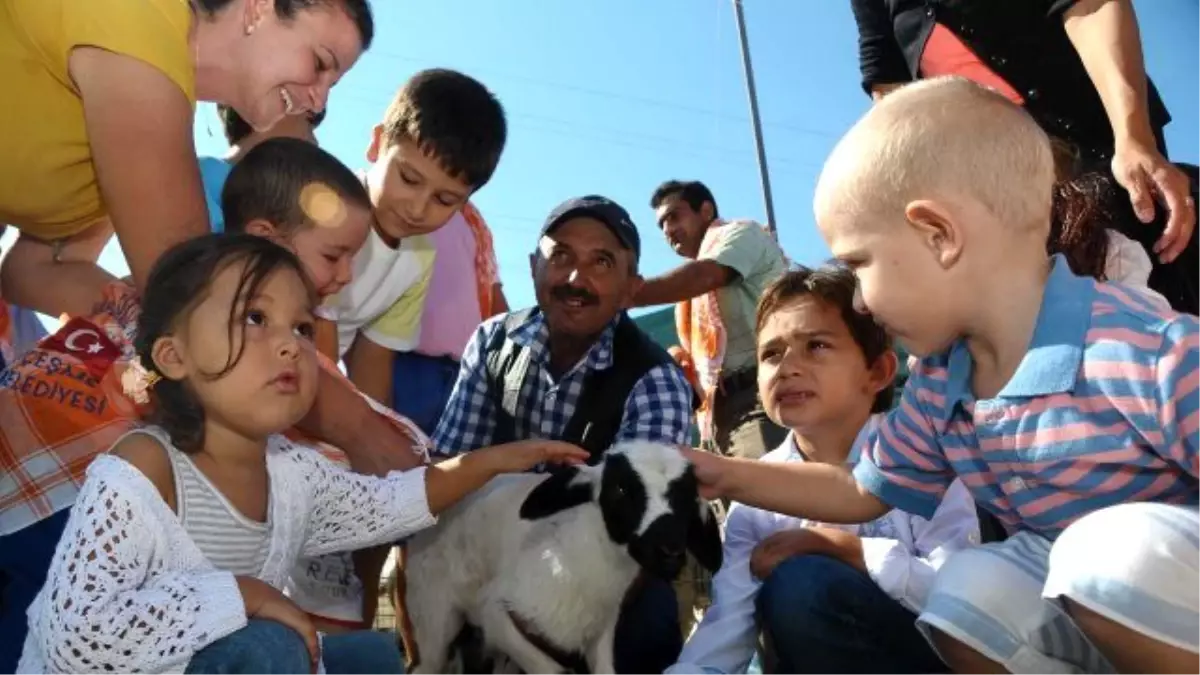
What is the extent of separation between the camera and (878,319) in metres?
1.92

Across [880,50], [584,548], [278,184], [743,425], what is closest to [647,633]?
[584,548]

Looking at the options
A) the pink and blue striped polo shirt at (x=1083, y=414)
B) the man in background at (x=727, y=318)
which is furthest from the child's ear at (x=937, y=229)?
the man in background at (x=727, y=318)

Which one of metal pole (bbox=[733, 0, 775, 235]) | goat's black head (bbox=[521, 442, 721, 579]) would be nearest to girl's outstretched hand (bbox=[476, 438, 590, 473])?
goat's black head (bbox=[521, 442, 721, 579])

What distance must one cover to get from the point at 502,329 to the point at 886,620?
1605mm

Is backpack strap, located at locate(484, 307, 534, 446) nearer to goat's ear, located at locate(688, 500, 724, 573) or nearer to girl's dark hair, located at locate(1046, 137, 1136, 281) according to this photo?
goat's ear, located at locate(688, 500, 724, 573)

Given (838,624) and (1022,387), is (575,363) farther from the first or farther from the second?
(1022,387)

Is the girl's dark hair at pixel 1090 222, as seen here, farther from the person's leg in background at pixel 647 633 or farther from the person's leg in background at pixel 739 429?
the person's leg in background at pixel 739 429

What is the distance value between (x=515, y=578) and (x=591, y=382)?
2.27ft

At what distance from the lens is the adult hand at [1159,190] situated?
2.27 m

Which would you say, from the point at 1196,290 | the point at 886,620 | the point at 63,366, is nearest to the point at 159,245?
the point at 63,366

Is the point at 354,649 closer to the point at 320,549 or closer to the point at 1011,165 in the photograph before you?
the point at 320,549

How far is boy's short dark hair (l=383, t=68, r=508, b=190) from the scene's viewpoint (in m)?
3.34

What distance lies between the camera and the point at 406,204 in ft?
10.8

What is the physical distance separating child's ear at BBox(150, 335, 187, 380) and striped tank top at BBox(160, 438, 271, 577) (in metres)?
0.13
